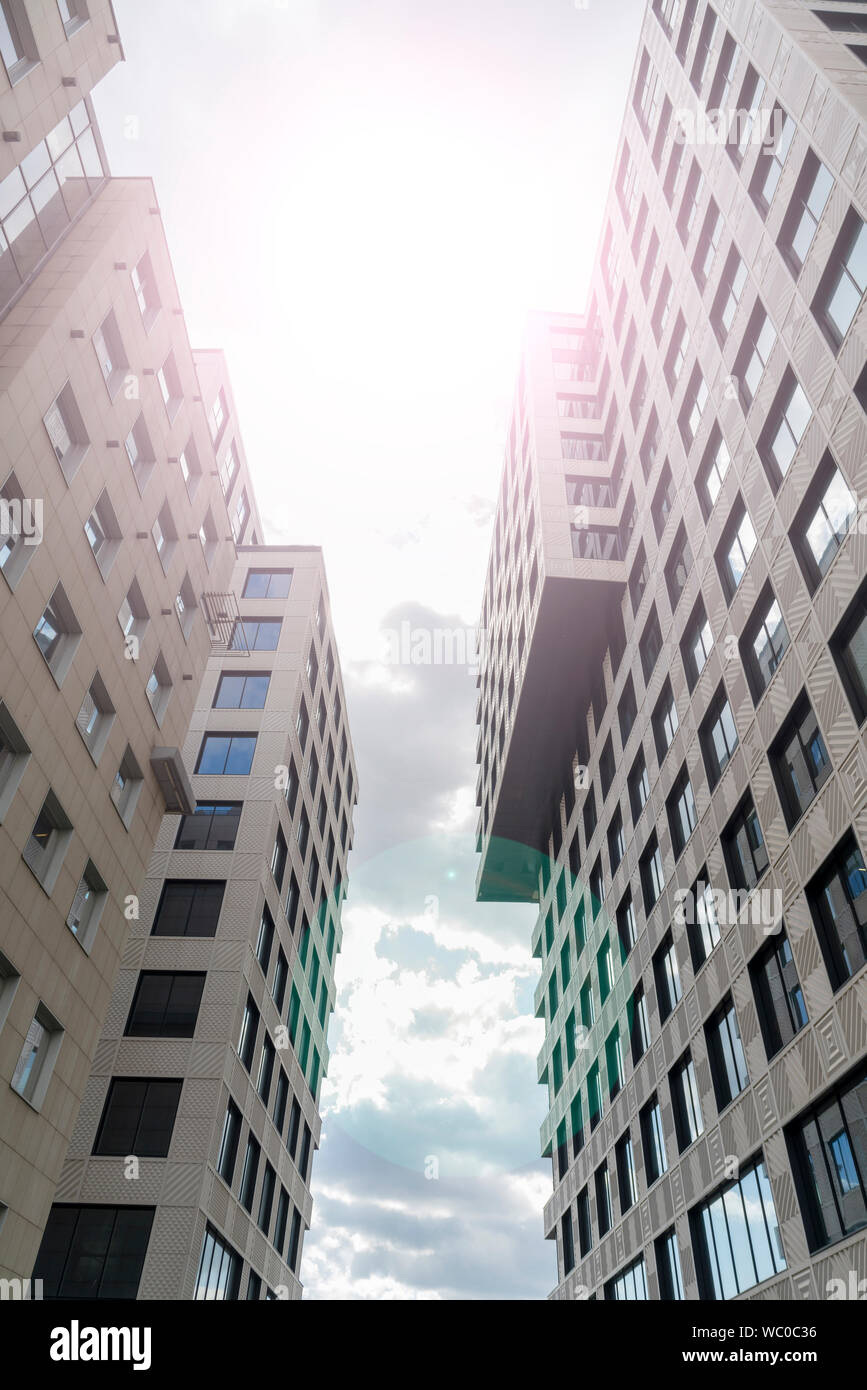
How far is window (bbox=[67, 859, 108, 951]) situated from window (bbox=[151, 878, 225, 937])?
10.5 m

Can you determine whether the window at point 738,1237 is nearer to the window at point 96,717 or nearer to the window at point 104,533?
the window at point 96,717

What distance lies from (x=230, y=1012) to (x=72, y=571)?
17.7 m

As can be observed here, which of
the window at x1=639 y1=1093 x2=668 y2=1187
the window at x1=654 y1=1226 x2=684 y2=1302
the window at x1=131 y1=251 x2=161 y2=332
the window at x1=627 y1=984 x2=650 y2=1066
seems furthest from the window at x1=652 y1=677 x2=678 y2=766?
the window at x1=131 y1=251 x2=161 y2=332

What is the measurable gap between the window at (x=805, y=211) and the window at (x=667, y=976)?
839 inches

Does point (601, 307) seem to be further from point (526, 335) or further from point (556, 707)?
point (556, 707)

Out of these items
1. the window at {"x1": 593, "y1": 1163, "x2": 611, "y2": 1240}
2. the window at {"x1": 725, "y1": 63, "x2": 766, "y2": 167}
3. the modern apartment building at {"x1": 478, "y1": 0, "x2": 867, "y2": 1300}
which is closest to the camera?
the modern apartment building at {"x1": 478, "y1": 0, "x2": 867, "y2": 1300}

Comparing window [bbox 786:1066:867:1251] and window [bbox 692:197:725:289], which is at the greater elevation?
window [bbox 692:197:725:289]

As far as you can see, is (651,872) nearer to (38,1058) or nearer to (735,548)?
(735,548)

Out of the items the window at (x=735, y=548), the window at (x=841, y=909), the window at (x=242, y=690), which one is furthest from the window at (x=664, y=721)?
the window at (x=242, y=690)

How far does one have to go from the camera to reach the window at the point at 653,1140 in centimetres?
3030

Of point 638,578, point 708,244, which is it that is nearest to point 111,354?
point 708,244

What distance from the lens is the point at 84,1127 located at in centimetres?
3006

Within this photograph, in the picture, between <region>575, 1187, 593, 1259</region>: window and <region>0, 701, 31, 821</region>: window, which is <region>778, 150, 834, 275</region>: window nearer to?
<region>0, 701, 31, 821</region>: window

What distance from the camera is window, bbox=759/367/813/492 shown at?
79.6 ft
